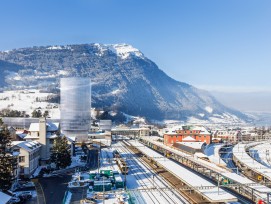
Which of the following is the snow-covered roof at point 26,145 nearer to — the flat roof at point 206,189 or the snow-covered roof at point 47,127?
the snow-covered roof at point 47,127

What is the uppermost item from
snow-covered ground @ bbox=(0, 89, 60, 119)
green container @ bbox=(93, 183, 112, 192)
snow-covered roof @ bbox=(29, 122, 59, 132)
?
snow-covered ground @ bbox=(0, 89, 60, 119)

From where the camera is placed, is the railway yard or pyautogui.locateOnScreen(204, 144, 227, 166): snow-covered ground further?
pyautogui.locateOnScreen(204, 144, 227, 166): snow-covered ground

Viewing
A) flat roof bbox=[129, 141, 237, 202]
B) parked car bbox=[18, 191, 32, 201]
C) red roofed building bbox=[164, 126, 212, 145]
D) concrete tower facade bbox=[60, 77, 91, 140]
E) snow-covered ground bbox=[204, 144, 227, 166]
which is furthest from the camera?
concrete tower facade bbox=[60, 77, 91, 140]

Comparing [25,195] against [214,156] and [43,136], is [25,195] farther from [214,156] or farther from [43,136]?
[214,156]

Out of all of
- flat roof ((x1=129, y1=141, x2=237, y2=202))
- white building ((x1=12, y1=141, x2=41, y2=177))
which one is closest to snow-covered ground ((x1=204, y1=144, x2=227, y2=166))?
flat roof ((x1=129, y1=141, x2=237, y2=202))

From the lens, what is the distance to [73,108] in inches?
3556

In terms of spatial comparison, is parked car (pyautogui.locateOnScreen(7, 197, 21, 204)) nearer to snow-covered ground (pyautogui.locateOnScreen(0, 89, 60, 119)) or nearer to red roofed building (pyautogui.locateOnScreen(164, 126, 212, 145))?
red roofed building (pyautogui.locateOnScreen(164, 126, 212, 145))

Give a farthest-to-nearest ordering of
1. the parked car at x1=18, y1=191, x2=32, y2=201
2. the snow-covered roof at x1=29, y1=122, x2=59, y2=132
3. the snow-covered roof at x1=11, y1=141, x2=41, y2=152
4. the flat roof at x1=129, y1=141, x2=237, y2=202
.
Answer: the snow-covered roof at x1=29, y1=122, x2=59, y2=132, the snow-covered roof at x1=11, y1=141, x2=41, y2=152, the parked car at x1=18, y1=191, x2=32, y2=201, the flat roof at x1=129, y1=141, x2=237, y2=202

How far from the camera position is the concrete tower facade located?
87.9 m

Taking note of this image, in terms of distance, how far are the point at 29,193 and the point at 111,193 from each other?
7834 millimetres

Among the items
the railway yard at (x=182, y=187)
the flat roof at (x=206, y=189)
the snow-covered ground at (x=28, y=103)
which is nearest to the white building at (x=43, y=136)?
the railway yard at (x=182, y=187)

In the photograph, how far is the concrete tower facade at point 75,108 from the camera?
87.9 meters

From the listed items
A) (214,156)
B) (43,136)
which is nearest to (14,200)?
(43,136)

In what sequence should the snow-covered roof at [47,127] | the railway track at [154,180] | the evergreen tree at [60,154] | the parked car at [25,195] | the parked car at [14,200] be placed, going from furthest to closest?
the snow-covered roof at [47,127]
the evergreen tree at [60,154]
the railway track at [154,180]
the parked car at [25,195]
the parked car at [14,200]
